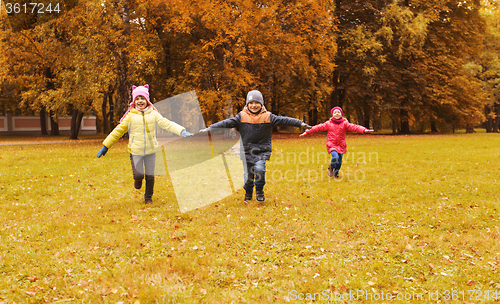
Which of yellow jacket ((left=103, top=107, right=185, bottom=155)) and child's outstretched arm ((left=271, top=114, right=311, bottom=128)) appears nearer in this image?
yellow jacket ((left=103, top=107, right=185, bottom=155))

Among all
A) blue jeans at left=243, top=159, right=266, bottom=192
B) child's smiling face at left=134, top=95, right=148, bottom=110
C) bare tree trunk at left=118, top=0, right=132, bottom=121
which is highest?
bare tree trunk at left=118, top=0, right=132, bottom=121

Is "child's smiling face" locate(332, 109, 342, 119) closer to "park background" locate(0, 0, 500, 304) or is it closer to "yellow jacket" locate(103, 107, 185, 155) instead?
"park background" locate(0, 0, 500, 304)

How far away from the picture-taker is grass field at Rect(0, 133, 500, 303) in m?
4.82

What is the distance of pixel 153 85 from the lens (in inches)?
1380

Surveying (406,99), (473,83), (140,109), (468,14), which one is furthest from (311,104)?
(140,109)

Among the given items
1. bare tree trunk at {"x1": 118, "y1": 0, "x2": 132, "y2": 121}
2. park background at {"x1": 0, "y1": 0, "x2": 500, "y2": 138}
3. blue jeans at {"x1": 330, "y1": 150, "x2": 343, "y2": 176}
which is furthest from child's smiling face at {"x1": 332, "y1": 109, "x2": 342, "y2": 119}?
bare tree trunk at {"x1": 118, "y1": 0, "x2": 132, "y2": 121}

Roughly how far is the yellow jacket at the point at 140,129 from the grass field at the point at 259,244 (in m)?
1.57

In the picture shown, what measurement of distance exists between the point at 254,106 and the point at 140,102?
107 inches

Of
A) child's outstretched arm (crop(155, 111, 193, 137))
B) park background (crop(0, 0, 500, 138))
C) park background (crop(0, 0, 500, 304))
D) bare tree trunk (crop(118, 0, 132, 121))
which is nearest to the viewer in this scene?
park background (crop(0, 0, 500, 304))

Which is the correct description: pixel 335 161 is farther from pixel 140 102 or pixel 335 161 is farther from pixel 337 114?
pixel 140 102

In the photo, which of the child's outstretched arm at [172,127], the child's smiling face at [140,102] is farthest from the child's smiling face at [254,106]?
the child's smiling face at [140,102]

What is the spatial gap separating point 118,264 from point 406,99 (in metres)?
40.7

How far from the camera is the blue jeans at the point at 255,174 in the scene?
8.76 meters

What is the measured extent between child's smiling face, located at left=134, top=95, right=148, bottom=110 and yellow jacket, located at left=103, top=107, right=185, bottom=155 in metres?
0.12
